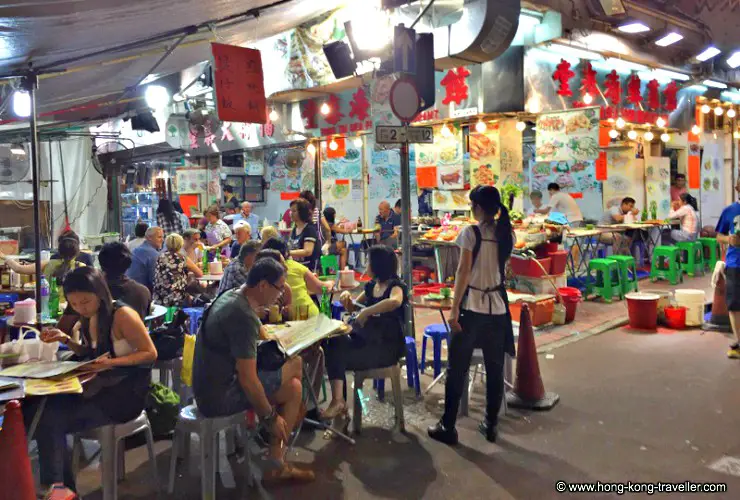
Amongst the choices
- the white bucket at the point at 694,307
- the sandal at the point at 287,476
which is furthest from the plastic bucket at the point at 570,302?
the sandal at the point at 287,476

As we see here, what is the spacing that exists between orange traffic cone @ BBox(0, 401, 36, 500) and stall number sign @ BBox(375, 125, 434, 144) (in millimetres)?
3809

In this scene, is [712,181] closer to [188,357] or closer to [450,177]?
[450,177]

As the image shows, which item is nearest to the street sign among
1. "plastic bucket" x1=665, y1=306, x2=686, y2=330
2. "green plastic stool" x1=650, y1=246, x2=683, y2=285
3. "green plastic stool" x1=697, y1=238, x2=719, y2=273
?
"plastic bucket" x1=665, y1=306, x2=686, y2=330

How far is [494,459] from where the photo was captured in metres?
4.41

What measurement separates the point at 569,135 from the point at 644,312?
157 inches

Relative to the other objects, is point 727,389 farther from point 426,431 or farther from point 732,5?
point 732,5

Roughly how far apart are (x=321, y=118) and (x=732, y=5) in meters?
10.9

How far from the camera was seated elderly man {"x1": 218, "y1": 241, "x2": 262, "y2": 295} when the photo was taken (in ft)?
17.6

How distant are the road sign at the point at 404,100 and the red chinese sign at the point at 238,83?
1.39 metres

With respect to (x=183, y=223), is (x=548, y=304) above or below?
below

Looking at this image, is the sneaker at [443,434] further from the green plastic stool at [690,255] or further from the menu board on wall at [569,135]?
the green plastic stool at [690,255]

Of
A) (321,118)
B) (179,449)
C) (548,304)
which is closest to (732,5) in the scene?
(321,118)

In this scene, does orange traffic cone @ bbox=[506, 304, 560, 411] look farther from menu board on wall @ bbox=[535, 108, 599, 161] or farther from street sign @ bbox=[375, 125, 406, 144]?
menu board on wall @ bbox=[535, 108, 599, 161]

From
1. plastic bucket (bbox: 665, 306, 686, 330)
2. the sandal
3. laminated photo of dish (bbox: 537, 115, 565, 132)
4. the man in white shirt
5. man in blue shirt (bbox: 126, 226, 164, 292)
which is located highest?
laminated photo of dish (bbox: 537, 115, 565, 132)
